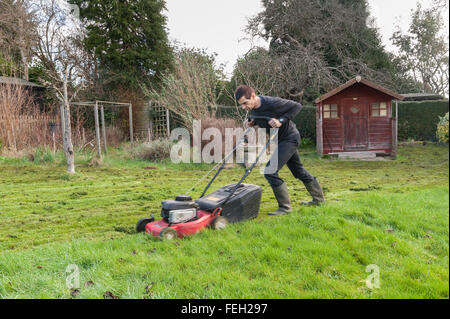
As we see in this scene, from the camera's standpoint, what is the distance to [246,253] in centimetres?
252

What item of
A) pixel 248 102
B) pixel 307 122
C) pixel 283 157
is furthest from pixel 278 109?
pixel 307 122

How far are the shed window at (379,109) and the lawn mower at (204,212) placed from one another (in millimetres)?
8527

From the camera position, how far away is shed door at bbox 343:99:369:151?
1088cm

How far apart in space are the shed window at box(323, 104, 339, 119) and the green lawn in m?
6.96

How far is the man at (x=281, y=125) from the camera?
10.8 feet

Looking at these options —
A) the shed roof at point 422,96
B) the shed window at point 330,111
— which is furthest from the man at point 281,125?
the shed roof at point 422,96

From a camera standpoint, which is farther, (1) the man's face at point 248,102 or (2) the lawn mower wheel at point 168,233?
(1) the man's face at point 248,102

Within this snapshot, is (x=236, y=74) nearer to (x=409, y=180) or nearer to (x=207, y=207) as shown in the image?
(x=409, y=180)

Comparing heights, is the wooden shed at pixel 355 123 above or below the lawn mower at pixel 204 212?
above

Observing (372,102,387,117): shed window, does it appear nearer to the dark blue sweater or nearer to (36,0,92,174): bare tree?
→ the dark blue sweater

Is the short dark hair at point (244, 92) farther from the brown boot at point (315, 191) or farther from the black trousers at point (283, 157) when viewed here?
the brown boot at point (315, 191)

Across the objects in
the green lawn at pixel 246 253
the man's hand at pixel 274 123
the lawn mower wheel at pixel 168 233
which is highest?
the man's hand at pixel 274 123

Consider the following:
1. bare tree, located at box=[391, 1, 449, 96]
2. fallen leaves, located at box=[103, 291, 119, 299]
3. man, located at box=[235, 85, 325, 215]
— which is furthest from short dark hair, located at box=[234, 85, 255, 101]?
bare tree, located at box=[391, 1, 449, 96]
